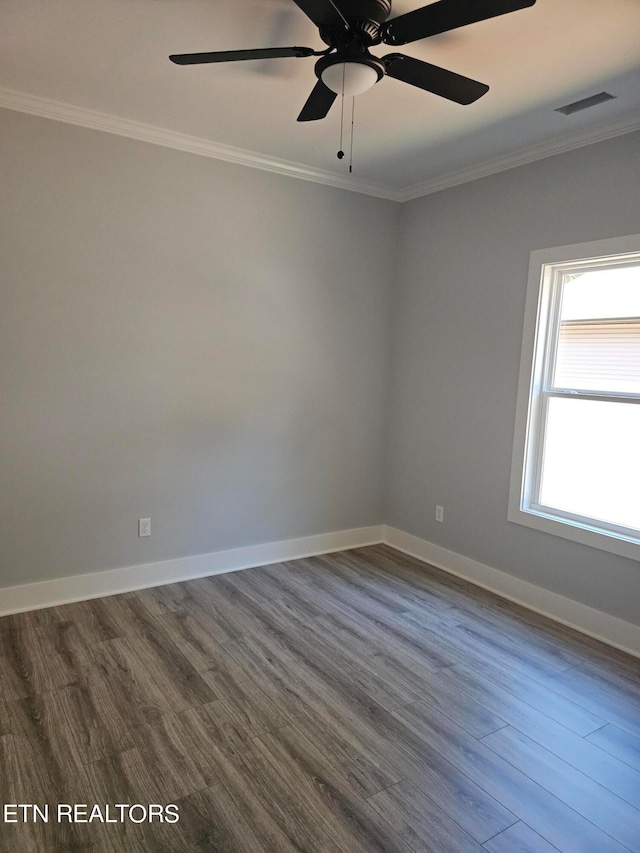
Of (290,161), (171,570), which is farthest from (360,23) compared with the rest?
(171,570)

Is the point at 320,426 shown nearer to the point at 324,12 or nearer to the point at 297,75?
the point at 297,75

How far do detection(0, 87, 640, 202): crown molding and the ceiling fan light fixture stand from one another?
163 centimetres

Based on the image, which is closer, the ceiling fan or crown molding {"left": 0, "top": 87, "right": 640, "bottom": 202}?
the ceiling fan

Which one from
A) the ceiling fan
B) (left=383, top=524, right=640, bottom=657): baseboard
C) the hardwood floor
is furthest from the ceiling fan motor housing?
(left=383, top=524, right=640, bottom=657): baseboard

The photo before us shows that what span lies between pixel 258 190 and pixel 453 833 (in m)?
3.50

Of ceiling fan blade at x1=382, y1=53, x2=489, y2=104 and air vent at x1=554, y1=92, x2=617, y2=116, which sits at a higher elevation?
air vent at x1=554, y1=92, x2=617, y2=116

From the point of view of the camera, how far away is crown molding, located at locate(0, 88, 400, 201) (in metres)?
2.82

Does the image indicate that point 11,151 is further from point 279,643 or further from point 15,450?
point 279,643

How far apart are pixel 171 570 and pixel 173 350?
1.40 meters

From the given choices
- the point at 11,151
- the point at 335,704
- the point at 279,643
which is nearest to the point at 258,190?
the point at 11,151

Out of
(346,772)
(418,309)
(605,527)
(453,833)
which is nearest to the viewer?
(453,833)

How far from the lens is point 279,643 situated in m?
2.82

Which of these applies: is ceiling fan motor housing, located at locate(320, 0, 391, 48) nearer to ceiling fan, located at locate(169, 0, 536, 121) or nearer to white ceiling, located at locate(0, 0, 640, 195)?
ceiling fan, located at locate(169, 0, 536, 121)

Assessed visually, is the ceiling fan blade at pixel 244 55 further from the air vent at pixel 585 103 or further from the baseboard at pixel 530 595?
the baseboard at pixel 530 595
